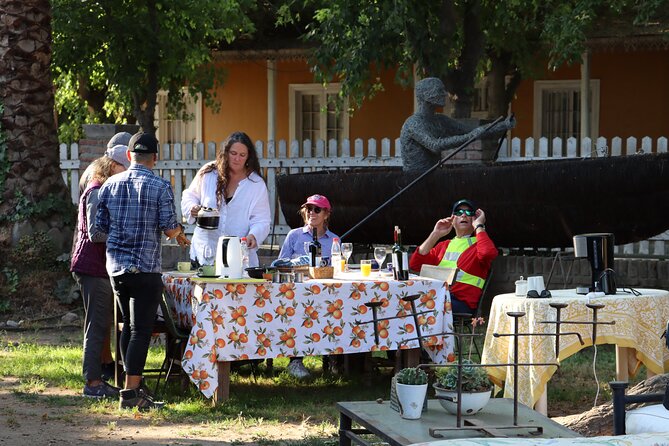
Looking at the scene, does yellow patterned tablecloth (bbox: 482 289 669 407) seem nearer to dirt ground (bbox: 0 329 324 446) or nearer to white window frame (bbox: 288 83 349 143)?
dirt ground (bbox: 0 329 324 446)

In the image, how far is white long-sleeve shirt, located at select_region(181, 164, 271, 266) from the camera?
344 inches

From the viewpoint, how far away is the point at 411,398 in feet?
18.0

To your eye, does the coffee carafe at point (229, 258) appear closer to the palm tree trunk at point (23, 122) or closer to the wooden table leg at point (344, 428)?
the wooden table leg at point (344, 428)

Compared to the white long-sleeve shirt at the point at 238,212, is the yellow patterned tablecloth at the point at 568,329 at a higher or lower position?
lower

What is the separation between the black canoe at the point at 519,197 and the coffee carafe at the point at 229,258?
374 centimetres

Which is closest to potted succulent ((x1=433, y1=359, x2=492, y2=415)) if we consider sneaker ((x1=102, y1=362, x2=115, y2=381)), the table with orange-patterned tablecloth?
the table with orange-patterned tablecloth

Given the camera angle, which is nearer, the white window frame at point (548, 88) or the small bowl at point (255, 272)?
the small bowl at point (255, 272)

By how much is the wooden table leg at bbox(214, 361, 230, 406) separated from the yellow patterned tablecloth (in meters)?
1.66

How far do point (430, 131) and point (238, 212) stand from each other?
2858 mm

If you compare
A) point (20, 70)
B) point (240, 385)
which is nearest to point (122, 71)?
point (20, 70)

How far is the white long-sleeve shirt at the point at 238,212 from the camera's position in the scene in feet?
28.7

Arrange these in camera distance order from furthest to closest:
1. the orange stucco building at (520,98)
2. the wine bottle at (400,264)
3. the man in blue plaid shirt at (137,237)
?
the orange stucco building at (520,98) < the wine bottle at (400,264) < the man in blue plaid shirt at (137,237)

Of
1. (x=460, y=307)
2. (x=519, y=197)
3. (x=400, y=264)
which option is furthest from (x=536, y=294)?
(x=519, y=197)

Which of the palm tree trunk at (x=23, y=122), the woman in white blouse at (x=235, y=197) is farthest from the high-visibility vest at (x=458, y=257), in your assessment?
the palm tree trunk at (x=23, y=122)
